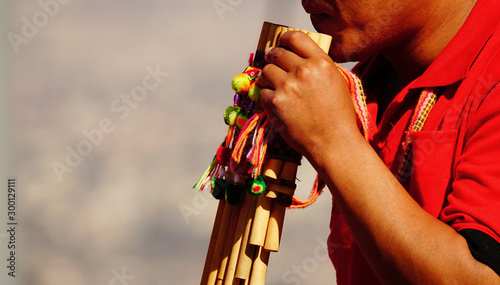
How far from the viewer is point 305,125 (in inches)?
44.6

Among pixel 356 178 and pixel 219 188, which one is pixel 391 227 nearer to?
pixel 356 178

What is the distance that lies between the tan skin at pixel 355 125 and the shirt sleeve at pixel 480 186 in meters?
0.02

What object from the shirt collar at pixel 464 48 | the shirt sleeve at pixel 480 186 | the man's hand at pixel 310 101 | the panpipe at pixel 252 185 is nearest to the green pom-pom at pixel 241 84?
the panpipe at pixel 252 185

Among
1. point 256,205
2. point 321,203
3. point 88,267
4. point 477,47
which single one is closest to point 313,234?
point 321,203

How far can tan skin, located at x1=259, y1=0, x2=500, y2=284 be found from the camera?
3.17ft

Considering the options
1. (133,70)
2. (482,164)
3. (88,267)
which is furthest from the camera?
(133,70)

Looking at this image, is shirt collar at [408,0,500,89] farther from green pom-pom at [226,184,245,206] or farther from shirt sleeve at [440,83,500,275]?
green pom-pom at [226,184,245,206]

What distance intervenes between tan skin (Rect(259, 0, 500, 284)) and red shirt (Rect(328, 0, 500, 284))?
58 millimetres

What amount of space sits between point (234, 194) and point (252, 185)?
0.10 metres

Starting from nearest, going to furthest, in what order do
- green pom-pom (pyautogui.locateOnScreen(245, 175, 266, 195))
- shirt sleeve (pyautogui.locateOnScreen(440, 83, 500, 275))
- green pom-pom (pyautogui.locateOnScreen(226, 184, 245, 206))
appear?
1. shirt sleeve (pyautogui.locateOnScreen(440, 83, 500, 275))
2. green pom-pom (pyautogui.locateOnScreen(245, 175, 266, 195))
3. green pom-pom (pyautogui.locateOnScreen(226, 184, 245, 206))

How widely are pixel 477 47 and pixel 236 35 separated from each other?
2.18m

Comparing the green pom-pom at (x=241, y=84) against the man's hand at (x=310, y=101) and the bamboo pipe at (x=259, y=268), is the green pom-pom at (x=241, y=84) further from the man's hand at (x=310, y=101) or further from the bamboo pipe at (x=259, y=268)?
the bamboo pipe at (x=259, y=268)

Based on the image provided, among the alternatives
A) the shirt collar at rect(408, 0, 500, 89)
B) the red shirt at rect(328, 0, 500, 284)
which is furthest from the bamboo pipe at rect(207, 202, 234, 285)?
the shirt collar at rect(408, 0, 500, 89)

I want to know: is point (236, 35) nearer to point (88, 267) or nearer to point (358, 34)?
point (88, 267)
